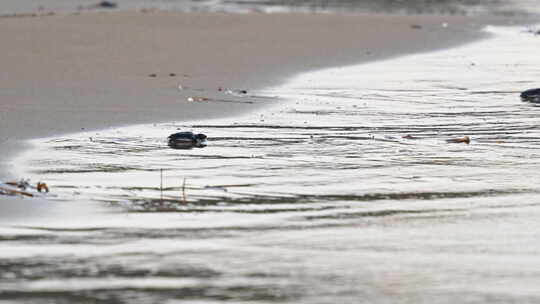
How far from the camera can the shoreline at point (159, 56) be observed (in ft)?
39.2

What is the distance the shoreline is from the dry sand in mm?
14

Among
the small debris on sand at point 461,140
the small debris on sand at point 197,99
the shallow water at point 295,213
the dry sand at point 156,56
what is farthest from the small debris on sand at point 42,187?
the small debris on sand at point 197,99

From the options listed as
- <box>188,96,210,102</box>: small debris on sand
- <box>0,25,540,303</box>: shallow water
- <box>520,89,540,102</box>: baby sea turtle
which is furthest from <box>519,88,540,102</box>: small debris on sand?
<box>188,96,210,102</box>: small debris on sand

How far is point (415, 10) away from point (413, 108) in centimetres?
2226

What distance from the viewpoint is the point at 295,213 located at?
741cm

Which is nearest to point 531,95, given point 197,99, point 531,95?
point 531,95

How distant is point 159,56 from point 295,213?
10675mm

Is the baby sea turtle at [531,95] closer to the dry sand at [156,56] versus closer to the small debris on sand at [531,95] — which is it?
the small debris on sand at [531,95]

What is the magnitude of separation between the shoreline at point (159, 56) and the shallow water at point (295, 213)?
2.64 ft

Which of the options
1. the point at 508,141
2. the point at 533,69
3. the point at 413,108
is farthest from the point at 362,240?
the point at 533,69

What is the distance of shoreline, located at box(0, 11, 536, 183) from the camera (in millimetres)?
11945

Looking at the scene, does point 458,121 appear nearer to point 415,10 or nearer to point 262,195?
point 262,195

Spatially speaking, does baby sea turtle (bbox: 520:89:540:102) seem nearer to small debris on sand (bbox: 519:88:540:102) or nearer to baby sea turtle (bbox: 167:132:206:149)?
small debris on sand (bbox: 519:88:540:102)

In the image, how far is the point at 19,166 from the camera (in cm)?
891
